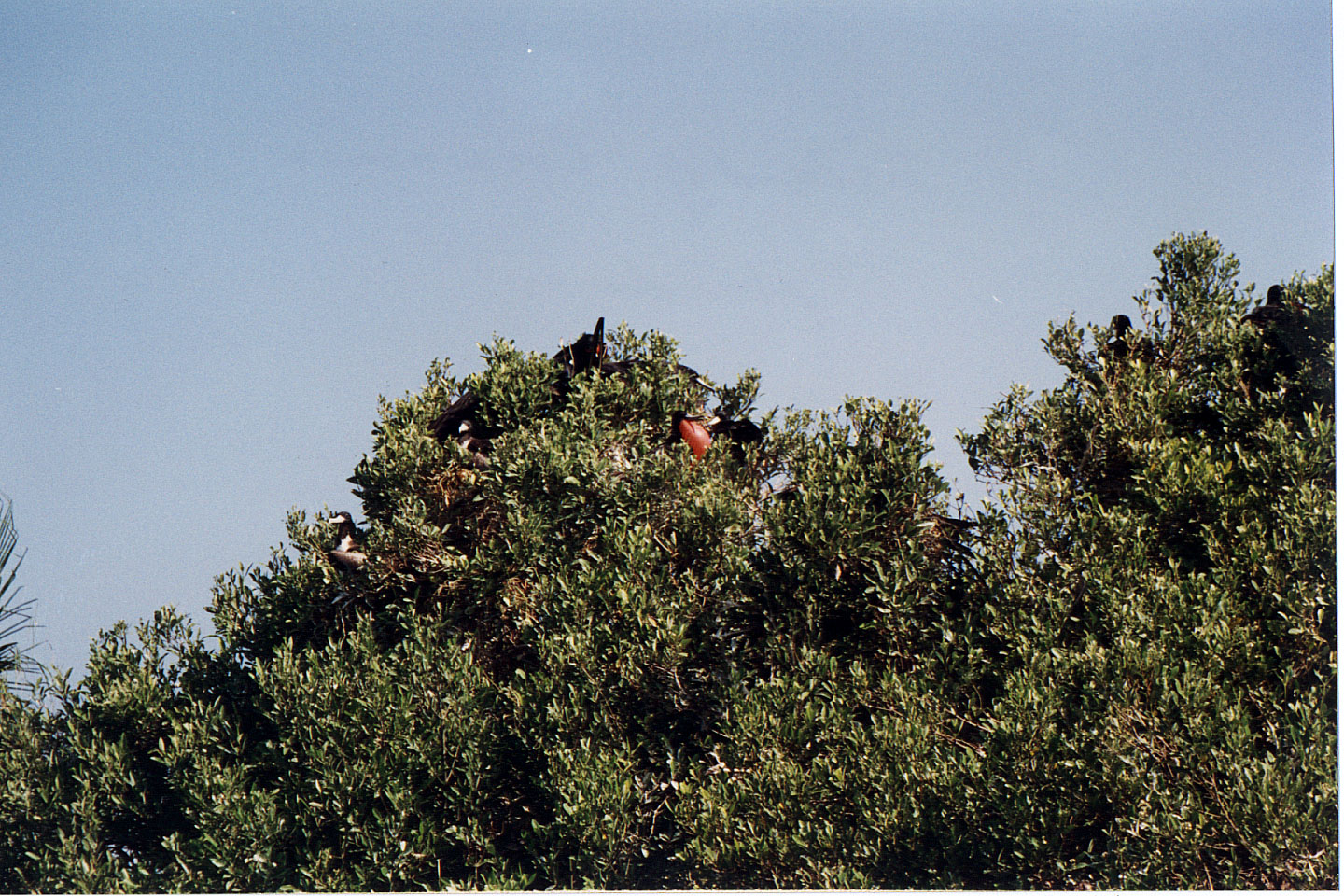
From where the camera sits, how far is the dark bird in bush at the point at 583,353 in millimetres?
3984

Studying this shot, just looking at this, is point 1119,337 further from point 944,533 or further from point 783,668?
point 783,668

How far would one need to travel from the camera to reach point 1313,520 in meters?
3.39

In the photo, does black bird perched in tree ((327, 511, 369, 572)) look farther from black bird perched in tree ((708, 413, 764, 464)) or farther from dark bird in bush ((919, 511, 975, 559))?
dark bird in bush ((919, 511, 975, 559))

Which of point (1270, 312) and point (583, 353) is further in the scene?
point (583, 353)

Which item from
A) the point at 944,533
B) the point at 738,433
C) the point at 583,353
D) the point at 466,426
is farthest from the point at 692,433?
the point at 944,533

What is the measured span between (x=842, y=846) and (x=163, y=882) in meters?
2.30

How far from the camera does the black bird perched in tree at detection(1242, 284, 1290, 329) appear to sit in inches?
146

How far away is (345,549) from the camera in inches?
150

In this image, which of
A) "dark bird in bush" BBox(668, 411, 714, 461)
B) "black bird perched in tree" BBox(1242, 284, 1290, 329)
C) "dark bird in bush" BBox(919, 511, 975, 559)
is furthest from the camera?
"dark bird in bush" BBox(668, 411, 714, 461)

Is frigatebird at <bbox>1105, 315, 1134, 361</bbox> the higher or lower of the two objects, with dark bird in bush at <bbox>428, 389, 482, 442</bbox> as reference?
higher

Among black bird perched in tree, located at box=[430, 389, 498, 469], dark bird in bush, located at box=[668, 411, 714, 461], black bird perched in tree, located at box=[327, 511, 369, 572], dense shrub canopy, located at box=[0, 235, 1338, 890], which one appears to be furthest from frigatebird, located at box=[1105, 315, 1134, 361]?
black bird perched in tree, located at box=[327, 511, 369, 572]

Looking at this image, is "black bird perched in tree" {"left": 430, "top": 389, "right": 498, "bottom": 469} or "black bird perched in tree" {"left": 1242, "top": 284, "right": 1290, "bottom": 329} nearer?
"black bird perched in tree" {"left": 1242, "top": 284, "right": 1290, "bottom": 329}

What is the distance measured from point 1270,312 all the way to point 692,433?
2.12m

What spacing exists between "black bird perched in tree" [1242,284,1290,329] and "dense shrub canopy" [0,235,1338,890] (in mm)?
21
